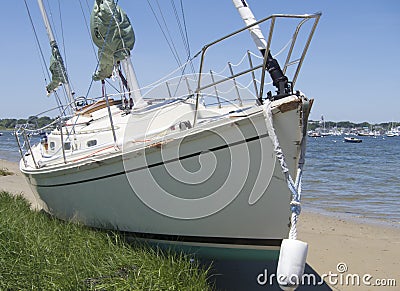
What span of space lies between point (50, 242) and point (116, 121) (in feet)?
8.16

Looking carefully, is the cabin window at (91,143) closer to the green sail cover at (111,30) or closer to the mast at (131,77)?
the mast at (131,77)

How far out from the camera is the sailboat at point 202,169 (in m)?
4.82

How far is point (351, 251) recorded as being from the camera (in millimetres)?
7848

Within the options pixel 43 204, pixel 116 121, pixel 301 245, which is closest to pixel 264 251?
pixel 301 245

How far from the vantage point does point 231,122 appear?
4.79 meters

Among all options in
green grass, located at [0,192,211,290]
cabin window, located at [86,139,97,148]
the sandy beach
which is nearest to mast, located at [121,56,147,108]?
cabin window, located at [86,139,97,148]

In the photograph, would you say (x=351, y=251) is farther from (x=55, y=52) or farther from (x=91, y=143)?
(x=55, y=52)

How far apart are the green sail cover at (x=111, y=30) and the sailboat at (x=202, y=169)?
135 cm

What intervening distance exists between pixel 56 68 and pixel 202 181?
707 cm

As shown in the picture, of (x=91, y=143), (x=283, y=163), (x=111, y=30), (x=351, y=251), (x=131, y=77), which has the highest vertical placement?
(x=111, y=30)

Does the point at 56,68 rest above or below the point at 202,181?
above

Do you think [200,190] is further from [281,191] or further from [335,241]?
[335,241]

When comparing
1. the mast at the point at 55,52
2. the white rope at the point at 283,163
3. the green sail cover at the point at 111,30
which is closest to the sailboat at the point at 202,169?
the white rope at the point at 283,163

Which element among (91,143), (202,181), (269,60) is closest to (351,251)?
(202,181)
